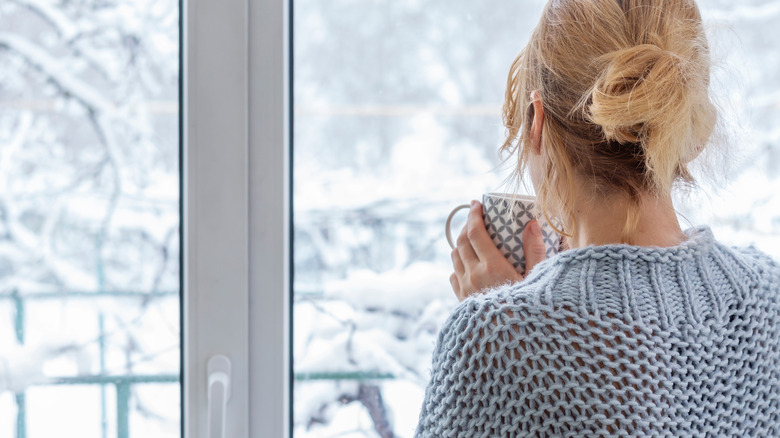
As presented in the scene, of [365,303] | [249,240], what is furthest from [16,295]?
[365,303]

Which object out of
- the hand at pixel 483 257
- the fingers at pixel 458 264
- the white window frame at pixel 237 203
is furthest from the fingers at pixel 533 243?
the white window frame at pixel 237 203

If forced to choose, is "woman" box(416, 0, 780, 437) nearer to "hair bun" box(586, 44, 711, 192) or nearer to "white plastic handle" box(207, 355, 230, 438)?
"hair bun" box(586, 44, 711, 192)

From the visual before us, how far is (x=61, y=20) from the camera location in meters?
0.91

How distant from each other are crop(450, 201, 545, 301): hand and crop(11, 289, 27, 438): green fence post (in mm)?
656

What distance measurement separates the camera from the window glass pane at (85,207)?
91 centimetres

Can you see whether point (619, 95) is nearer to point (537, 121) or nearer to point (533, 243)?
point (537, 121)

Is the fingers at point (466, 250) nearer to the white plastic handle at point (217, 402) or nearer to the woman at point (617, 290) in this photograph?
Answer: the woman at point (617, 290)

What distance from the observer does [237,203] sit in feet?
3.00

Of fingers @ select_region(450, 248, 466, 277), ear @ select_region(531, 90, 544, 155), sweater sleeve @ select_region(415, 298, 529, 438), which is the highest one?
ear @ select_region(531, 90, 544, 155)

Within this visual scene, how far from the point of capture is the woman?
1.87 ft

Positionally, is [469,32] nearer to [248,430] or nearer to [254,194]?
[254,194]

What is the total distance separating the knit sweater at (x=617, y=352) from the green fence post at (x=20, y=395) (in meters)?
0.66

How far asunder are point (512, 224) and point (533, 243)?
3 cm

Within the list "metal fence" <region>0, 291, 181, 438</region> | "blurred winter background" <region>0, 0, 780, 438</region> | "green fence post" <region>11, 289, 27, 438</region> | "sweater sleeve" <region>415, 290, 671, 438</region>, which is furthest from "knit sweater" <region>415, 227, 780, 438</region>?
"green fence post" <region>11, 289, 27, 438</region>
